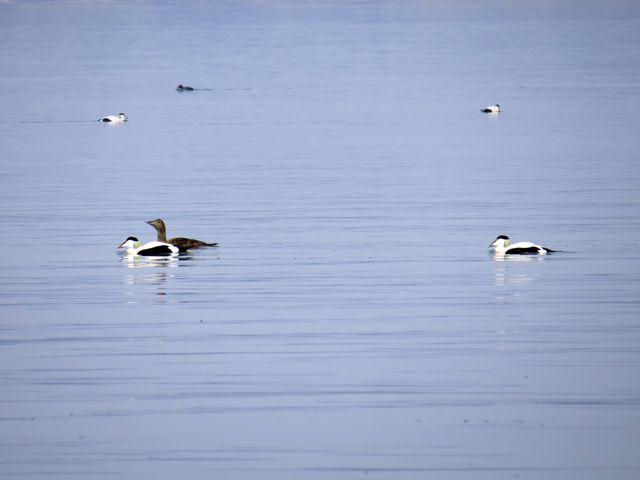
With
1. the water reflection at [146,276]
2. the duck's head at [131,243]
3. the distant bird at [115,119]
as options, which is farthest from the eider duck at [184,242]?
the distant bird at [115,119]

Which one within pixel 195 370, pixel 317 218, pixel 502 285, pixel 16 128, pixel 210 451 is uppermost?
pixel 16 128

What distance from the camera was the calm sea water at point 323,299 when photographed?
49.3 ft

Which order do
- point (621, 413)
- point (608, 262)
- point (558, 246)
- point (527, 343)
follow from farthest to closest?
point (558, 246) → point (608, 262) → point (527, 343) → point (621, 413)

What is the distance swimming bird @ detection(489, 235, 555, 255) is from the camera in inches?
1042

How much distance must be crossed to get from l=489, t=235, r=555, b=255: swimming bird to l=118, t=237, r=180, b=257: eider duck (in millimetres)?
5331

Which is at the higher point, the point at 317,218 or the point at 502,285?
the point at 317,218

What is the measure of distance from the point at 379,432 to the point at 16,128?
4085 centimetres

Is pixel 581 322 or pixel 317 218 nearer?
pixel 581 322

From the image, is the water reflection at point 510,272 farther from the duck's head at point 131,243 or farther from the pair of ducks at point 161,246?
the duck's head at point 131,243

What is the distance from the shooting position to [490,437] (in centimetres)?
1505

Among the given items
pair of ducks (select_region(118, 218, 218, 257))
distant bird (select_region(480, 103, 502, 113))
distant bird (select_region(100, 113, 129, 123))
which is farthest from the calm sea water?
distant bird (select_region(480, 103, 502, 113))

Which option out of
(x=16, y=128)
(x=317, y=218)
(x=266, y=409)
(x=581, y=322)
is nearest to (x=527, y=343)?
(x=581, y=322)

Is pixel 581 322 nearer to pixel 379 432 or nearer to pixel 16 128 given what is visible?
pixel 379 432

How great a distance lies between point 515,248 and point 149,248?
5986 mm
